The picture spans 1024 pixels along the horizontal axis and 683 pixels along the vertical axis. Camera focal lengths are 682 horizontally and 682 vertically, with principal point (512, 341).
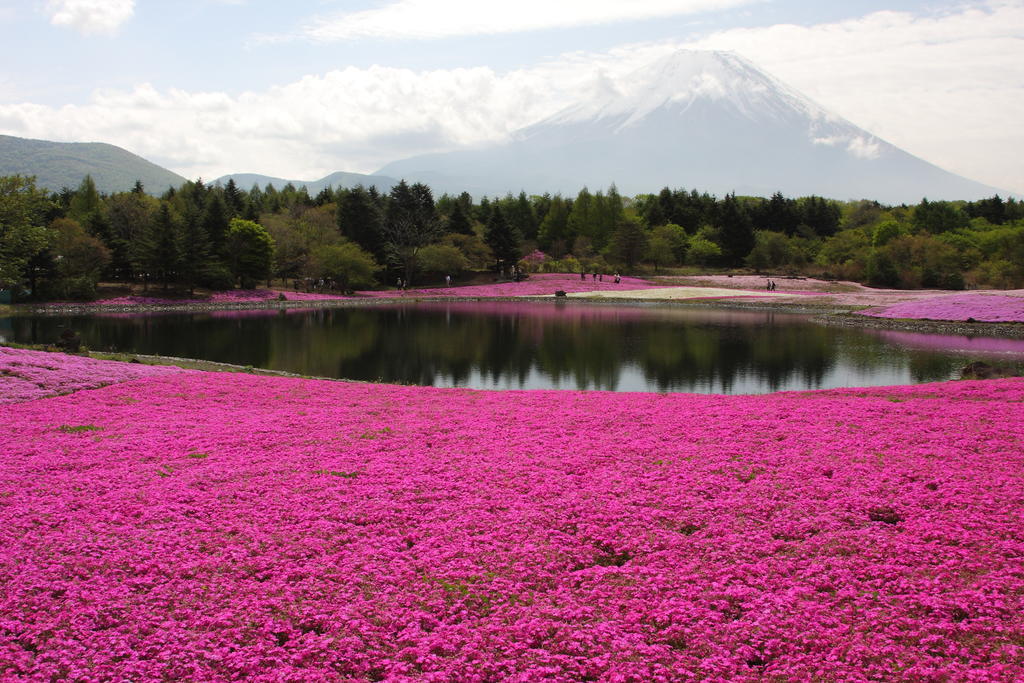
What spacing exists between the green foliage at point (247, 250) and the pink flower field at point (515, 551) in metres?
66.2

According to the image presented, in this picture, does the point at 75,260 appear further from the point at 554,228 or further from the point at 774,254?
the point at 774,254

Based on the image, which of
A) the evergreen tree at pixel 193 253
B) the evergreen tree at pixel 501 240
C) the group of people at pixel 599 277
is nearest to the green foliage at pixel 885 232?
the group of people at pixel 599 277

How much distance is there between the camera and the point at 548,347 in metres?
39.5

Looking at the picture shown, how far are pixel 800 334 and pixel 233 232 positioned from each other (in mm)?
60845

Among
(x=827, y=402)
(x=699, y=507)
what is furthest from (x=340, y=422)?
(x=827, y=402)

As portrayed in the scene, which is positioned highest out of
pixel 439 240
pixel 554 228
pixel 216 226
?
pixel 554 228

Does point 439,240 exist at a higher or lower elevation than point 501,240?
higher

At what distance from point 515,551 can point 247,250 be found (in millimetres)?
76435

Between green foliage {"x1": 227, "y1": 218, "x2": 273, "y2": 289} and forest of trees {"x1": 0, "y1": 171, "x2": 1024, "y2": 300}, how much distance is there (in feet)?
0.46

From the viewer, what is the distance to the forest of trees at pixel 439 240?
69125mm

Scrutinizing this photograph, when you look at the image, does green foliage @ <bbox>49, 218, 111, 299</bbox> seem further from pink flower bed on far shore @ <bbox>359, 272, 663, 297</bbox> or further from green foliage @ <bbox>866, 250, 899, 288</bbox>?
green foliage @ <bbox>866, 250, 899, 288</bbox>

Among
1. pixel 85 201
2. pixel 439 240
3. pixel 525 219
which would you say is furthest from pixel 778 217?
pixel 85 201

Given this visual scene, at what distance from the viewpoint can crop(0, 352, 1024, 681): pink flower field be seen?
642 centimetres

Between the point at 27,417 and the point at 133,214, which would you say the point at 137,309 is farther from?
the point at 27,417
